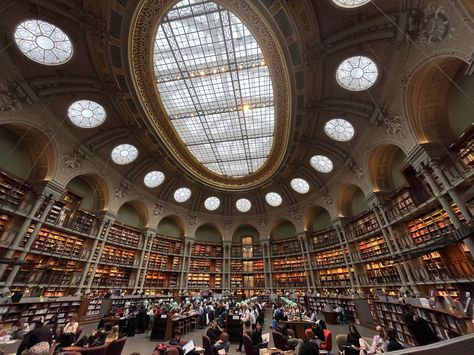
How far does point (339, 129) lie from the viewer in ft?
43.1

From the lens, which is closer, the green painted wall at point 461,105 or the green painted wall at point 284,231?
the green painted wall at point 461,105

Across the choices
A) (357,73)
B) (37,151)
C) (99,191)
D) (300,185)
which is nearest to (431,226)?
(357,73)

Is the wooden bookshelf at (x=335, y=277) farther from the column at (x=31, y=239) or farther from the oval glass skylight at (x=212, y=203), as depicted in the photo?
the column at (x=31, y=239)

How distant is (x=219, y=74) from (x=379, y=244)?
14.5m

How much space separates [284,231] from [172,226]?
1203 cm

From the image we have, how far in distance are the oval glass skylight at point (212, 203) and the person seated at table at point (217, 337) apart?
16.1 meters

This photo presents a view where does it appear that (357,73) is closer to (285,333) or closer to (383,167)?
(383,167)

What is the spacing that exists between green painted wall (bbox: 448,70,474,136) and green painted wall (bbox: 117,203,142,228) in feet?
71.6

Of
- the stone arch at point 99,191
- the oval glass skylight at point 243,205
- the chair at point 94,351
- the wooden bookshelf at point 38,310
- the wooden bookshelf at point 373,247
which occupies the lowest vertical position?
the chair at point 94,351

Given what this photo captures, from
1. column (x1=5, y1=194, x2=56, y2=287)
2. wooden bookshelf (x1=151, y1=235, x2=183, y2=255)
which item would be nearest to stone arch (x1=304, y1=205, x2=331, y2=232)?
wooden bookshelf (x1=151, y1=235, x2=183, y2=255)

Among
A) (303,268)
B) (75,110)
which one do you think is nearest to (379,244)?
(303,268)

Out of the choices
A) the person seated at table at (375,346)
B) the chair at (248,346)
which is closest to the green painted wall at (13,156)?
the chair at (248,346)

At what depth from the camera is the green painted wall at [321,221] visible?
18.6 m

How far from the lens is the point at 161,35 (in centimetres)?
1073
